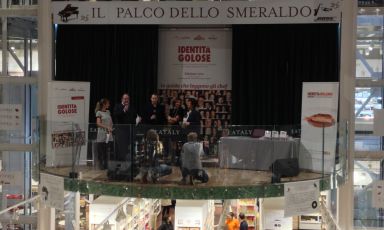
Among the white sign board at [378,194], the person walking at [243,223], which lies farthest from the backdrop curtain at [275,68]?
the white sign board at [378,194]

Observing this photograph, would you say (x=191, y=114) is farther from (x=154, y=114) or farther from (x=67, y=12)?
(x=67, y=12)

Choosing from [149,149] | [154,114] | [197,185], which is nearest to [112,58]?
[154,114]

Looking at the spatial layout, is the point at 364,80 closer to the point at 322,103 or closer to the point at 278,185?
the point at 322,103

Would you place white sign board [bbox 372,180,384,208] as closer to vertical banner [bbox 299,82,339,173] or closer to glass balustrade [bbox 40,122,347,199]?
glass balustrade [bbox 40,122,347,199]

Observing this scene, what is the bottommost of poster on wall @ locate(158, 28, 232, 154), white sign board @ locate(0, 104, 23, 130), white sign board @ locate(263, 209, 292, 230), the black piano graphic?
white sign board @ locate(263, 209, 292, 230)

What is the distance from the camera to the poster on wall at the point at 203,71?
14828 mm

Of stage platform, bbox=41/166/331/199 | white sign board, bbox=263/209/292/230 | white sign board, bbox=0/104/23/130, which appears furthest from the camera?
white sign board, bbox=263/209/292/230

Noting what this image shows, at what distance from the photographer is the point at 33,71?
13.9 m

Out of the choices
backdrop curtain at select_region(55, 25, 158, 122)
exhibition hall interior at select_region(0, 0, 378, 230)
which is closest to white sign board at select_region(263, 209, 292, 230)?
exhibition hall interior at select_region(0, 0, 378, 230)

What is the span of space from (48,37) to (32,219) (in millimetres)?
3968

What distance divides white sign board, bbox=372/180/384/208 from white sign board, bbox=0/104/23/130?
7462 millimetres

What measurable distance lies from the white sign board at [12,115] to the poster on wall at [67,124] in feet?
6.74

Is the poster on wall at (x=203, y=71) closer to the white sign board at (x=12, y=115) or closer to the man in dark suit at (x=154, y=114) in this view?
the man in dark suit at (x=154, y=114)

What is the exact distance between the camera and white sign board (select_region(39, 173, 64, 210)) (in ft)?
32.9
